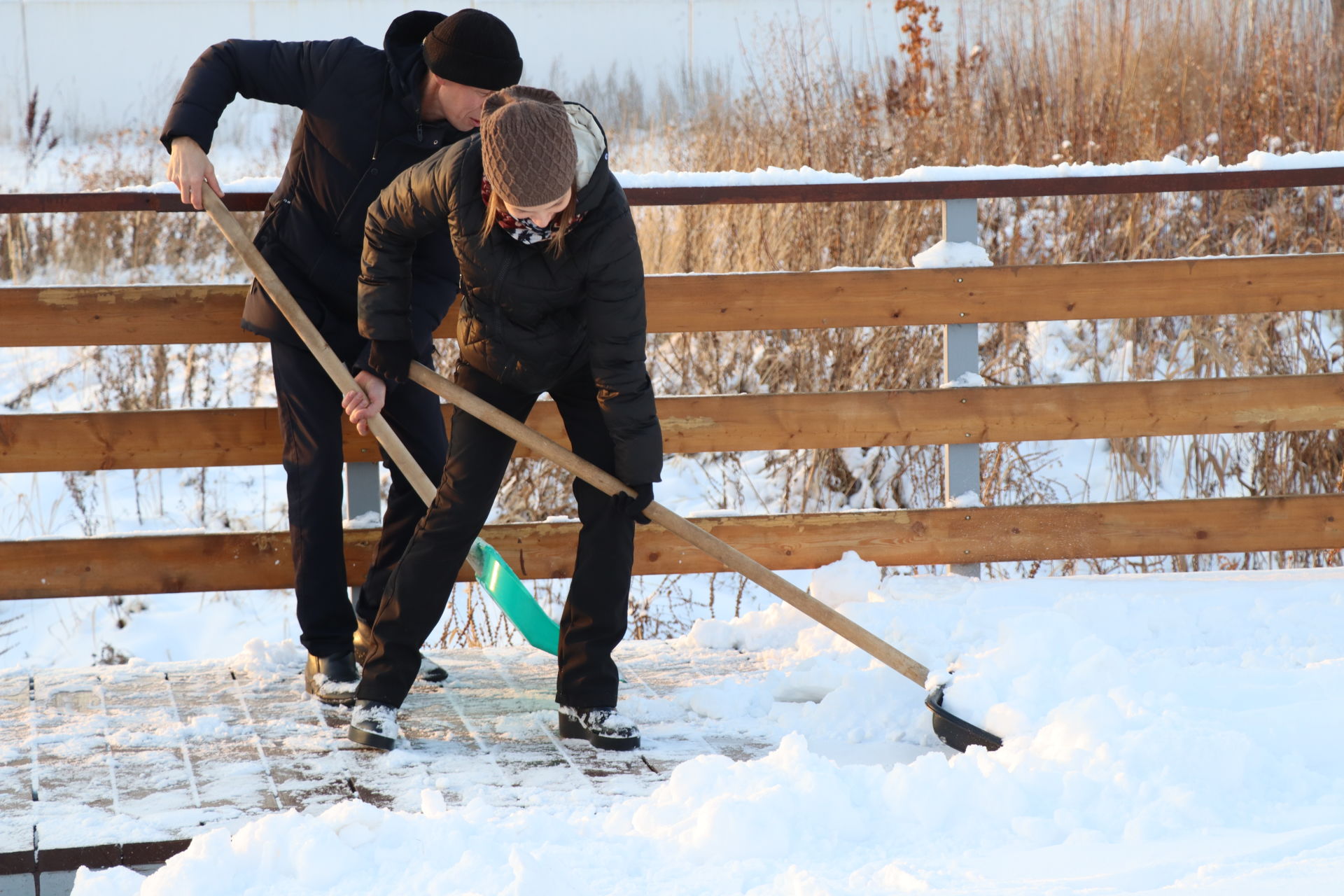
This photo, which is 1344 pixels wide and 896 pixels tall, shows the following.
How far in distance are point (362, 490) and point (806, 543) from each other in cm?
133

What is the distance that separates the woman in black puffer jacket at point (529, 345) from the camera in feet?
8.09

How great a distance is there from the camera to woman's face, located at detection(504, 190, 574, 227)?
2379 millimetres

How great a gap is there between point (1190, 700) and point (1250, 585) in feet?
3.85

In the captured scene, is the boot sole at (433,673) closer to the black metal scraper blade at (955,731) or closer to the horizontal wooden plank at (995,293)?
the horizontal wooden plank at (995,293)

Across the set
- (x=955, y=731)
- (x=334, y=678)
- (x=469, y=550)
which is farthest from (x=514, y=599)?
(x=955, y=731)

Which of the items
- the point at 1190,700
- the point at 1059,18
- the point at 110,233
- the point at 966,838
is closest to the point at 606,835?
the point at 966,838

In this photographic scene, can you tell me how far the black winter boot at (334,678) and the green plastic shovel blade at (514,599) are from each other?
393 millimetres

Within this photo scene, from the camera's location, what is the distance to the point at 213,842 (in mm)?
2039

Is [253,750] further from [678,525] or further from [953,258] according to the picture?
[953,258]

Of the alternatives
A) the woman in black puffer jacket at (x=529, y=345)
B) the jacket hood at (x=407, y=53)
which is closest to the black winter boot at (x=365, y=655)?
the woman in black puffer jacket at (x=529, y=345)

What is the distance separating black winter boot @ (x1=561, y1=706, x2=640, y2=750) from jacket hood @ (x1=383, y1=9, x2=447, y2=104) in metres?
1.47

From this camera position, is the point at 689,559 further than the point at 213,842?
Yes

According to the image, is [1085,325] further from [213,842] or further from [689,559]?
[213,842]

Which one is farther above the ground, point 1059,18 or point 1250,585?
point 1059,18
